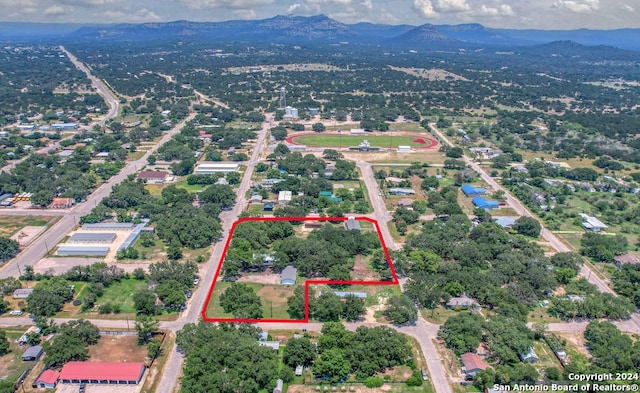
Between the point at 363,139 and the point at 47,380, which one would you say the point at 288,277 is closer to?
the point at 47,380

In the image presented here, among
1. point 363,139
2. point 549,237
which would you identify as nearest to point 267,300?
point 549,237

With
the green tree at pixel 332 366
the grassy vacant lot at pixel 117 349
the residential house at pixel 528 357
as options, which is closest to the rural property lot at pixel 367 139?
the grassy vacant lot at pixel 117 349

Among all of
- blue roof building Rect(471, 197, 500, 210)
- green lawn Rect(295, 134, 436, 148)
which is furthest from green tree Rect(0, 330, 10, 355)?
green lawn Rect(295, 134, 436, 148)

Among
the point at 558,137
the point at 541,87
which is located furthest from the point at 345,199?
the point at 541,87

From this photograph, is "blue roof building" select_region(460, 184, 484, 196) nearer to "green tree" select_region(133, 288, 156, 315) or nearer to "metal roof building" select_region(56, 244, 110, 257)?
"green tree" select_region(133, 288, 156, 315)

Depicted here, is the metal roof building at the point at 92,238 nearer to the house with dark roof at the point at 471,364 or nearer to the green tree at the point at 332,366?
the green tree at the point at 332,366

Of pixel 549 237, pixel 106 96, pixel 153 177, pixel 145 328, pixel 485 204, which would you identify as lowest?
pixel 549 237
